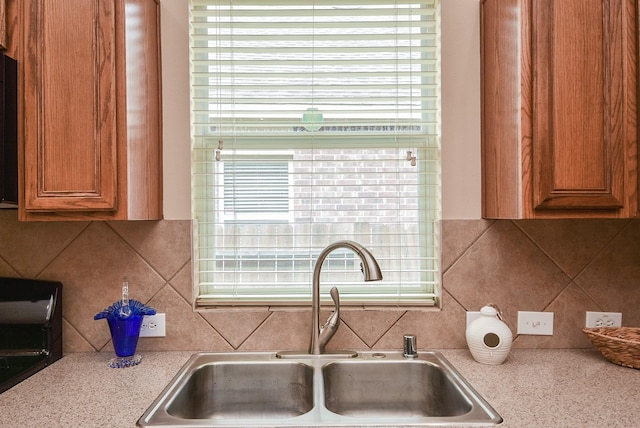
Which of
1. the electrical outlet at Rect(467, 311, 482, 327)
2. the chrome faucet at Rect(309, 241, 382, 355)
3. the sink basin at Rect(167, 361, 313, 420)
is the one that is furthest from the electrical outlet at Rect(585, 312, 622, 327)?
the sink basin at Rect(167, 361, 313, 420)

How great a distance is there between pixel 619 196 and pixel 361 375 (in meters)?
0.99

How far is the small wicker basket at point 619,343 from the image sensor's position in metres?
1.37

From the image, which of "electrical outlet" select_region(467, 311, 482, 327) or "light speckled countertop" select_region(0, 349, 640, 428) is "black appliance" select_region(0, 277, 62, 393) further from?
"electrical outlet" select_region(467, 311, 482, 327)

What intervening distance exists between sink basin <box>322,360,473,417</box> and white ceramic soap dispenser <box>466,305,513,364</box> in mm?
146

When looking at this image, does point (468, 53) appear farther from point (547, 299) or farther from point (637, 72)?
point (547, 299)

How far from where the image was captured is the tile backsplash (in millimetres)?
1629

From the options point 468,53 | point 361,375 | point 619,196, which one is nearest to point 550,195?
point 619,196

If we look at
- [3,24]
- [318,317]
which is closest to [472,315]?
[318,317]

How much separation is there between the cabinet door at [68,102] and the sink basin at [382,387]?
94cm

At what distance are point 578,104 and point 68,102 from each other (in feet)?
5.03

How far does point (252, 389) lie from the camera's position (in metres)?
1.50

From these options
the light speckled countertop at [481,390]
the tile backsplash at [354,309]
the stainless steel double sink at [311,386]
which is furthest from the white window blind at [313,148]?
the light speckled countertop at [481,390]

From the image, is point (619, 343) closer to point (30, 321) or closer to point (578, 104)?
point (578, 104)

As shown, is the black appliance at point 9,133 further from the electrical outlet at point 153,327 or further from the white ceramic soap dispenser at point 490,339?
the white ceramic soap dispenser at point 490,339
